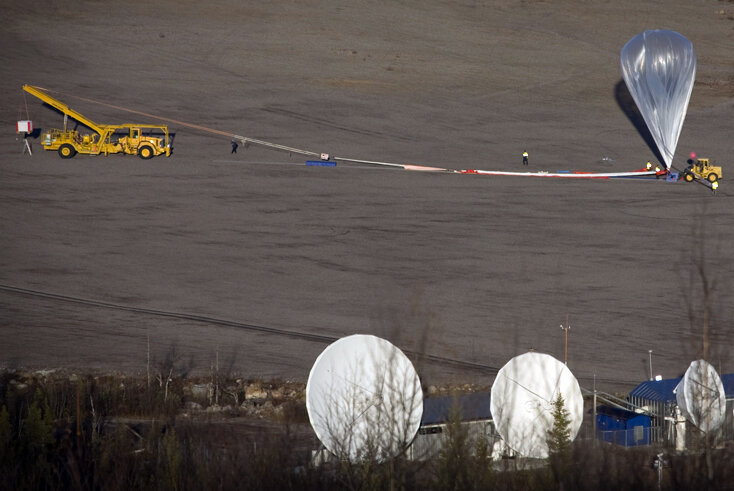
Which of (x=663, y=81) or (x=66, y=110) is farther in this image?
(x=663, y=81)

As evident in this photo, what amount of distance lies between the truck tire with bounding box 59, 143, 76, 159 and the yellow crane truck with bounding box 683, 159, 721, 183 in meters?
26.0

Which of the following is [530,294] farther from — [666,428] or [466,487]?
[466,487]

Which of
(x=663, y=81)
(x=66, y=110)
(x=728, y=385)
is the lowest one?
(x=728, y=385)

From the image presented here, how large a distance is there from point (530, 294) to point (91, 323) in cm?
1303

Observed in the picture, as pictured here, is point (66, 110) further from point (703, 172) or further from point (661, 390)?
point (661, 390)

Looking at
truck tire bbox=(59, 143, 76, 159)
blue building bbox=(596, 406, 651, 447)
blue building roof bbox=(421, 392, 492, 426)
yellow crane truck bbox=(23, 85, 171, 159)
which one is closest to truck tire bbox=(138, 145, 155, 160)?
yellow crane truck bbox=(23, 85, 171, 159)

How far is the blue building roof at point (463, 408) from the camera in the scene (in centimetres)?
2009

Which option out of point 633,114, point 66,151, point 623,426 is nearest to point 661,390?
point 623,426

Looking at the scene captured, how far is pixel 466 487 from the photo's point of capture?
40.7 feet

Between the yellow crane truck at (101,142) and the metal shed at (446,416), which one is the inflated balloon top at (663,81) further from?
the metal shed at (446,416)

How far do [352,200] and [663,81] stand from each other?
15806mm

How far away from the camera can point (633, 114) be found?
57188 millimetres

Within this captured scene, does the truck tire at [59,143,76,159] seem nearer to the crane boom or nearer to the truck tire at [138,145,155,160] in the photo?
the crane boom

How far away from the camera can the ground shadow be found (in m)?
51.6
